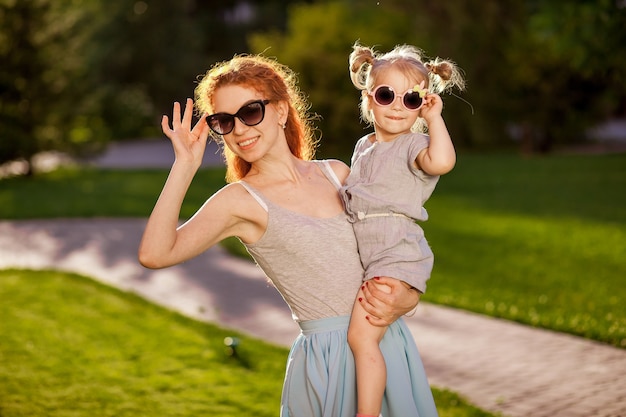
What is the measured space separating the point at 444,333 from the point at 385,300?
14.8 feet

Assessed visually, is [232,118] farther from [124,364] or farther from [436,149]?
[124,364]

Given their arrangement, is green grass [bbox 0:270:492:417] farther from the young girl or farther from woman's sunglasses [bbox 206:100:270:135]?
woman's sunglasses [bbox 206:100:270:135]

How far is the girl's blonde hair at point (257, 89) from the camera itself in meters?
2.84

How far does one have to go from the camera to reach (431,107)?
284 cm

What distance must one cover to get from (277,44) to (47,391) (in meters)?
20.2

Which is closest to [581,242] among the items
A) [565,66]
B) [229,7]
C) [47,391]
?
[47,391]

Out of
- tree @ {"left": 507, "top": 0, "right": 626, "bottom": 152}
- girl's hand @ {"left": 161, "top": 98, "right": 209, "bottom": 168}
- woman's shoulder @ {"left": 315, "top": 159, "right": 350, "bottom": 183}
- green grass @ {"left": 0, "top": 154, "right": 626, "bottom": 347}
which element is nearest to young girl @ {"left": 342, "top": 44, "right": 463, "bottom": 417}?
woman's shoulder @ {"left": 315, "top": 159, "right": 350, "bottom": 183}

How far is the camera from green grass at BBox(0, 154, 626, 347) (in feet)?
26.6

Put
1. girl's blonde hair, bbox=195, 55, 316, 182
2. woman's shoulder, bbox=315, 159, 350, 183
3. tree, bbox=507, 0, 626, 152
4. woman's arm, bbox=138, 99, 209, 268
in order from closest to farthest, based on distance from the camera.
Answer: woman's arm, bbox=138, 99, 209, 268
girl's blonde hair, bbox=195, 55, 316, 182
woman's shoulder, bbox=315, 159, 350, 183
tree, bbox=507, 0, 626, 152

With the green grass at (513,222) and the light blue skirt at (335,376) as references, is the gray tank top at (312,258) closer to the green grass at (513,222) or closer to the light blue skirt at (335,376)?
the light blue skirt at (335,376)

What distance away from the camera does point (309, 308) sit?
2.86m

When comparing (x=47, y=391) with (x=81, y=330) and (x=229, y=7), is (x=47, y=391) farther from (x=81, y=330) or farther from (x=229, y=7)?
(x=229, y=7)

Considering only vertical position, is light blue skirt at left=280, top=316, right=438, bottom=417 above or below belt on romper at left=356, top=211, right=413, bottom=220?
below

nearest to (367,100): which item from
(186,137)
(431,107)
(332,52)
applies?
(431,107)
